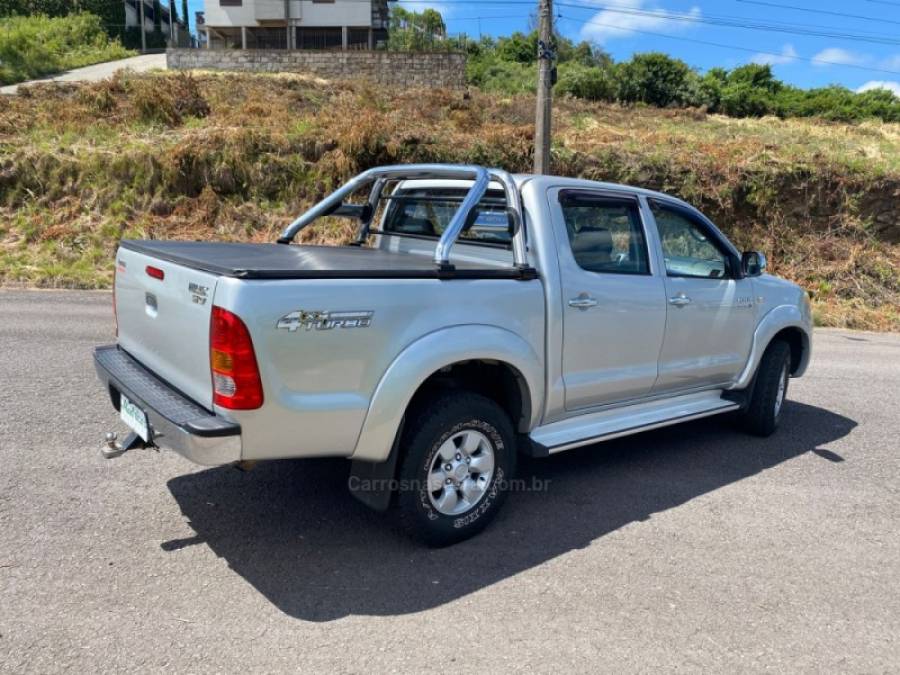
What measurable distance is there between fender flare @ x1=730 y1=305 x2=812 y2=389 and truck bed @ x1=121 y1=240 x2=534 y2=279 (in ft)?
7.98

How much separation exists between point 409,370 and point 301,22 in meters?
48.5

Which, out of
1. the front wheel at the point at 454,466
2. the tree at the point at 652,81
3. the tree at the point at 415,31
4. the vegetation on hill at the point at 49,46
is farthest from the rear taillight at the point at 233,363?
the tree at the point at 415,31

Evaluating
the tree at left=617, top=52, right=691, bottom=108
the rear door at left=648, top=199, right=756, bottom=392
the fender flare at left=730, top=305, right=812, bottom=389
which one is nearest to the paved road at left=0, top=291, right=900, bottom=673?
the fender flare at left=730, top=305, right=812, bottom=389

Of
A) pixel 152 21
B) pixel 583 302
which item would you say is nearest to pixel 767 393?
pixel 583 302

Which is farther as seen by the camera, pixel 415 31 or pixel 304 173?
pixel 415 31

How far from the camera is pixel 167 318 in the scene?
11.6ft

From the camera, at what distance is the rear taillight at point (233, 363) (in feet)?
9.91

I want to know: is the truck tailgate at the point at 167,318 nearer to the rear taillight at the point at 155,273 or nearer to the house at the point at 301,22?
the rear taillight at the point at 155,273

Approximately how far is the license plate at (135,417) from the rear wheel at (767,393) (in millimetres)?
4432

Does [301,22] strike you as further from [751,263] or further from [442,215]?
[751,263]

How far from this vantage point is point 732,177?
18.1 meters

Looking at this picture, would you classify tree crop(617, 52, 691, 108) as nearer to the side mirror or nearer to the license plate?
the side mirror

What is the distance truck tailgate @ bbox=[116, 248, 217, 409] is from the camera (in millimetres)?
3227

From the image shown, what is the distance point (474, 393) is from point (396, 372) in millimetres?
601
